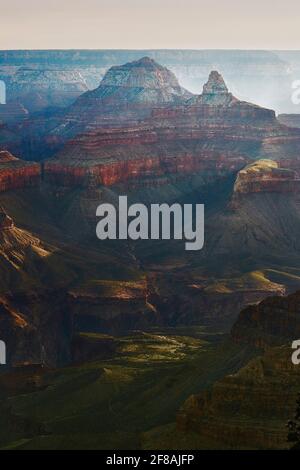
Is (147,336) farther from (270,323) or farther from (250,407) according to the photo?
(250,407)

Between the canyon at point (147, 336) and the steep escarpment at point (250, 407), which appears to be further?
the canyon at point (147, 336)

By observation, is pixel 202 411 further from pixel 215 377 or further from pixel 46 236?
pixel 46 236

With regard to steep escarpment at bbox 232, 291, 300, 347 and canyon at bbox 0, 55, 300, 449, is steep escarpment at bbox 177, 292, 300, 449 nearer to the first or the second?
canyon at bbox 0, 55, 300, 449

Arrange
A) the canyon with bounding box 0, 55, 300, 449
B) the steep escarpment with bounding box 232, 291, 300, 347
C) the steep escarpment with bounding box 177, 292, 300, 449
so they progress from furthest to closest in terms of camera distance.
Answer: the steep escarpment with bounding box 232, 291, 300, 347 < the canyon with bounding box 0, 55, 300, 449 < the steep escarpment with bounding box 177, 292, 300, 449

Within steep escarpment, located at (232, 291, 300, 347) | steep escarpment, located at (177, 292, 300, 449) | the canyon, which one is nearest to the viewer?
steep escarpment, located at (177, 292, 300, 449)

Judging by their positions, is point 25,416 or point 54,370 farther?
point 54,370

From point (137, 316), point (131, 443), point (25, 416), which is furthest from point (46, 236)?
point (131, 443)

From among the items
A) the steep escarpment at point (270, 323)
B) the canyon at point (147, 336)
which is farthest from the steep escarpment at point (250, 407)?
the steep escarpment at point (270, 323)

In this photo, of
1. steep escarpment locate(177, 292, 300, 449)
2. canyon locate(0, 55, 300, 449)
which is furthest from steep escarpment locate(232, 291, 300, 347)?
steep escarpment locate(177, 292, 300, 449)

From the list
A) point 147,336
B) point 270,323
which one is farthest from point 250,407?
point 147,336

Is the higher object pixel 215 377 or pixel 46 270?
pixel 46 270

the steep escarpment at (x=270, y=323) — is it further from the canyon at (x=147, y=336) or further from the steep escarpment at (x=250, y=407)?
the steep escarpment at (x=250, y=407)
